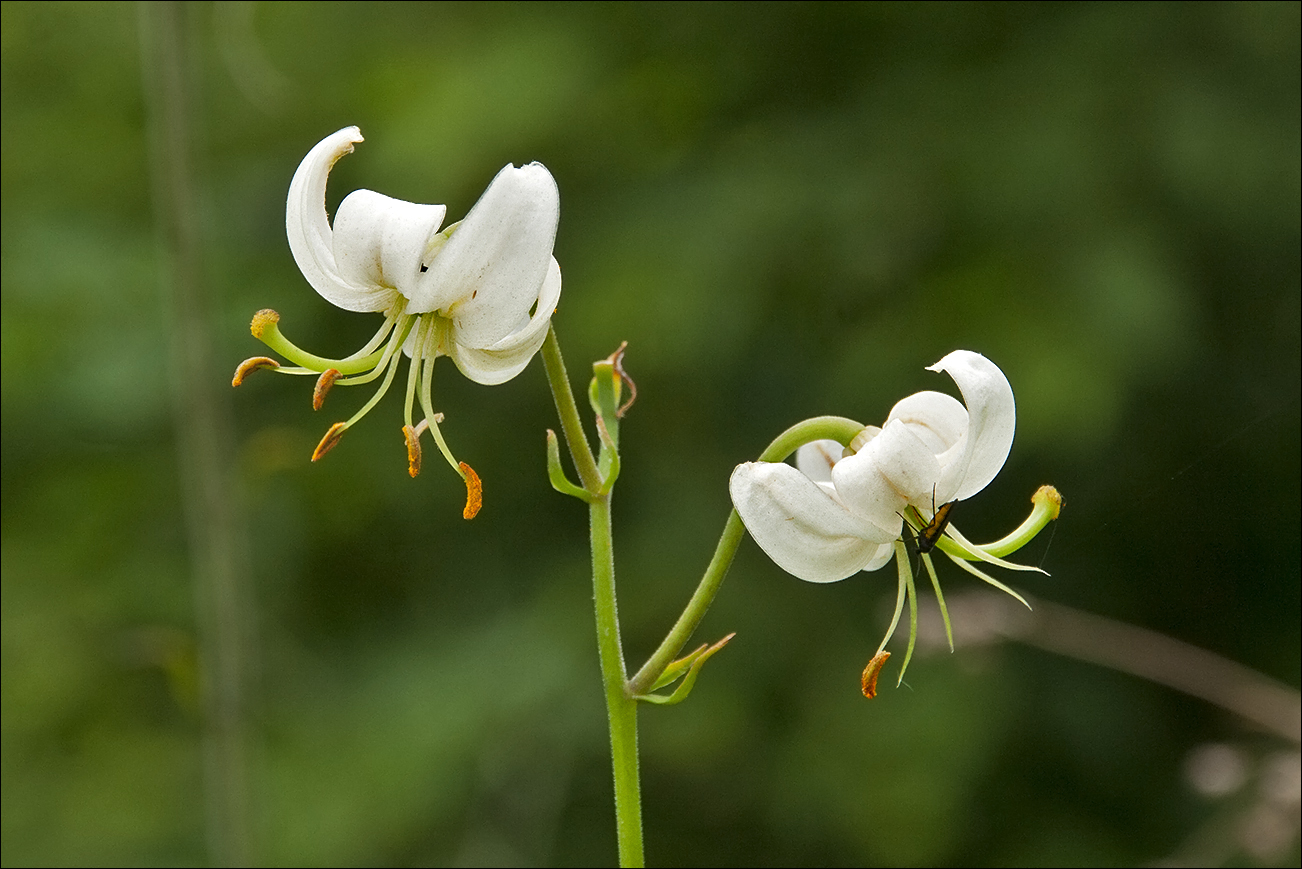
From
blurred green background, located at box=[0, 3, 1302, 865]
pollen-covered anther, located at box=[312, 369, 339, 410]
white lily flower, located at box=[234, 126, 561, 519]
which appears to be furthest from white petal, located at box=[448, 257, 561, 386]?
blurred green background, located at box=[0, 3, 1302, 865]

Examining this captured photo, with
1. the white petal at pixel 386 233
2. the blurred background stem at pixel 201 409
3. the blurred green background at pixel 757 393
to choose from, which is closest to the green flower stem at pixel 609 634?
the white petal at pixel 386 233

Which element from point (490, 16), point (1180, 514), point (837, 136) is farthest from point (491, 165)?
point (1180, 514)

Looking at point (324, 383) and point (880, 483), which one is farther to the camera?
point (324, 383)

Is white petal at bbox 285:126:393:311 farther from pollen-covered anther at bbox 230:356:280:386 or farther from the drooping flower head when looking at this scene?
the drooping flower head

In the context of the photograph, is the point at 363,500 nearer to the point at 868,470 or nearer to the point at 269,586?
the point at 269,586

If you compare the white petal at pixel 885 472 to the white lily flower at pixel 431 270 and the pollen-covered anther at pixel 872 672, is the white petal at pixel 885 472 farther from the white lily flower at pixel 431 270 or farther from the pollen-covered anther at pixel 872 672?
the white lily flower at pixel 431 270

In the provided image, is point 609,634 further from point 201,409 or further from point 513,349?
point 201,409

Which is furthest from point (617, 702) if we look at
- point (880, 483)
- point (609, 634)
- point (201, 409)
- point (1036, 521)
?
point (201, 409)
